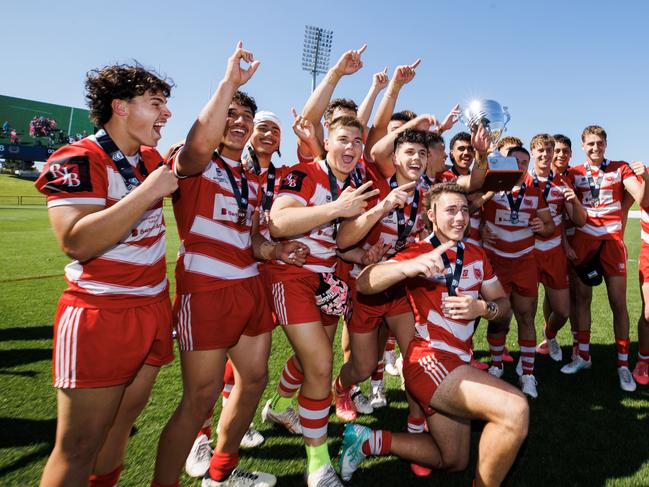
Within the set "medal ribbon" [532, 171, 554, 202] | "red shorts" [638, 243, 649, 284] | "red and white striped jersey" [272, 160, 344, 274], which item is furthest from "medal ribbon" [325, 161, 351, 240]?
"red shorts" [638, 243, 649, 284]

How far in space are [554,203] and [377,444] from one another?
3866 millimetres

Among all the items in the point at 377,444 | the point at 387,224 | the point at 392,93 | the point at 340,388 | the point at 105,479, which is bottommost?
the point at 340,388

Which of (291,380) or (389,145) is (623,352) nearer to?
(389,145)

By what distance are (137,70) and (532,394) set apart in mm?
4586

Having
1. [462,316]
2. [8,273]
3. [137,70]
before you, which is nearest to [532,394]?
[462,316]

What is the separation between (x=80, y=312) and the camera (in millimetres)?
1897

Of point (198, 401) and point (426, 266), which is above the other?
point (426, 266)

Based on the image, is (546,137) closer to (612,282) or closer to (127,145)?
(612,282)

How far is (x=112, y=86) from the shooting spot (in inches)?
80.7

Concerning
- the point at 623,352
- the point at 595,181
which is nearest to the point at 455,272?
the point at 623,352

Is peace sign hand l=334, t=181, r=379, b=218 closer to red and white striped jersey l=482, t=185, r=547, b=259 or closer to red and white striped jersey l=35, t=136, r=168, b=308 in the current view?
red and white striped jersey l=35, t=136, r=168, b=308

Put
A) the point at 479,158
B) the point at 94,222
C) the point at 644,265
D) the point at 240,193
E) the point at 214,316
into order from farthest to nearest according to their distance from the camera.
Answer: the point at 644,265
the point at 479,158
the point at 240,193
the point at 214,316
the point at 94,222

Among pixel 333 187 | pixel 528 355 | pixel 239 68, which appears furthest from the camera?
pixel 528 355

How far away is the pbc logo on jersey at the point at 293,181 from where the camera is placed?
9.41 ft
